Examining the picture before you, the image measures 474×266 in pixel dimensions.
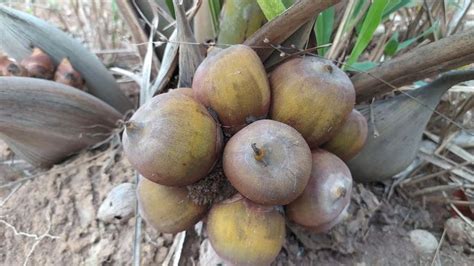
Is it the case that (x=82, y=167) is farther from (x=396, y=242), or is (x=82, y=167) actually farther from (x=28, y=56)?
(x=396, y=242)

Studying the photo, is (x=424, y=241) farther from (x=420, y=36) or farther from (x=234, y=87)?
(x=234, y=87)

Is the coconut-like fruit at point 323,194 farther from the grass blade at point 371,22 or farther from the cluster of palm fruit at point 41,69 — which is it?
the cluster of palm fruit at point 41,69

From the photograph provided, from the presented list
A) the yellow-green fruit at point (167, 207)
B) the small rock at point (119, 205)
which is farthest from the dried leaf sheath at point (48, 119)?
the yellow-green fruit at point (167, 207)

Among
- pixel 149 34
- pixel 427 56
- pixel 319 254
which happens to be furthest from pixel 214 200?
pixel 149 34

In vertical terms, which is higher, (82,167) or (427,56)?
(427,56)

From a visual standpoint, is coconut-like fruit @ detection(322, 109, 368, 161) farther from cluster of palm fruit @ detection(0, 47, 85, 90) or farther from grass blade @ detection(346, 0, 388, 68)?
cluster of palm fruit @ detection(0, 47, 85, 90)

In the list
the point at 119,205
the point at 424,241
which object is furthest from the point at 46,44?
the point at 424,241
